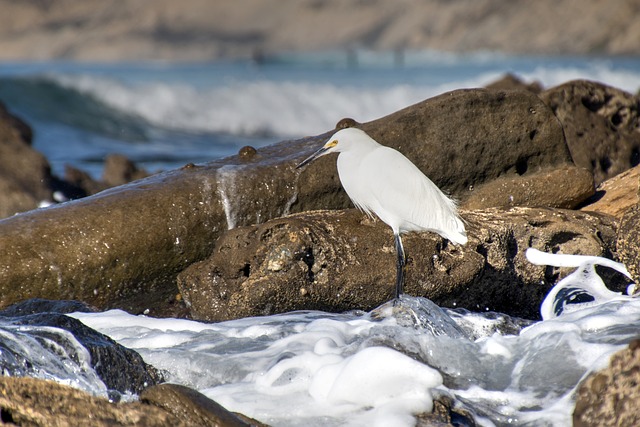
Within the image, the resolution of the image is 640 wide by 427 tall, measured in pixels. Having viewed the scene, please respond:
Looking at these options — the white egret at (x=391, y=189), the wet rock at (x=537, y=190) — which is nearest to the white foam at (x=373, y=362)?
the white egret at (x=391, y=189)

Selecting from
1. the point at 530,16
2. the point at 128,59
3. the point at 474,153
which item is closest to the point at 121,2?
the point at 128,59

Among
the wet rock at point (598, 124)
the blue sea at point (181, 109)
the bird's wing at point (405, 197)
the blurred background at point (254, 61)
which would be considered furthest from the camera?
the blurred background at point (254, 61)

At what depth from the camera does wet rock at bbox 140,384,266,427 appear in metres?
3.04

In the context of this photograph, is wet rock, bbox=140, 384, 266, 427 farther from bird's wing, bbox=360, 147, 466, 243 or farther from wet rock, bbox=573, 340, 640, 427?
bird's wing, bbox=360, 147, 466, 243

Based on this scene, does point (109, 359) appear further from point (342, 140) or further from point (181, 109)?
point (181, 109)

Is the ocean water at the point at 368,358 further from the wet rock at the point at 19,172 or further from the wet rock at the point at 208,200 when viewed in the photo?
the wet rock at the point at 19,172

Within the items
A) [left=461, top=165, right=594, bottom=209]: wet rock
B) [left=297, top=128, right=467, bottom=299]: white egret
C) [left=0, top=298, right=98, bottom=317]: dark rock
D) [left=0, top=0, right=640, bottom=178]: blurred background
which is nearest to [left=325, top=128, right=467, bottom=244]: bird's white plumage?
[left=297, top=128, right=467, bottom=299]: white egret

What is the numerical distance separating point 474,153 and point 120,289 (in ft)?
8.06

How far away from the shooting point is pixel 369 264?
519 cm

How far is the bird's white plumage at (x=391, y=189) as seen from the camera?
17.2ft

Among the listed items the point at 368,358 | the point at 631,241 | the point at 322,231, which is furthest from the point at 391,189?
the point at 368,358

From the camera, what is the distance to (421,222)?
207 inches

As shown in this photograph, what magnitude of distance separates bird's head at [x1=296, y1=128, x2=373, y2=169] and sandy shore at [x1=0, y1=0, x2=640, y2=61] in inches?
3222

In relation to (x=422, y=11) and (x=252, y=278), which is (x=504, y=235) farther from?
(x=422, y=11)
